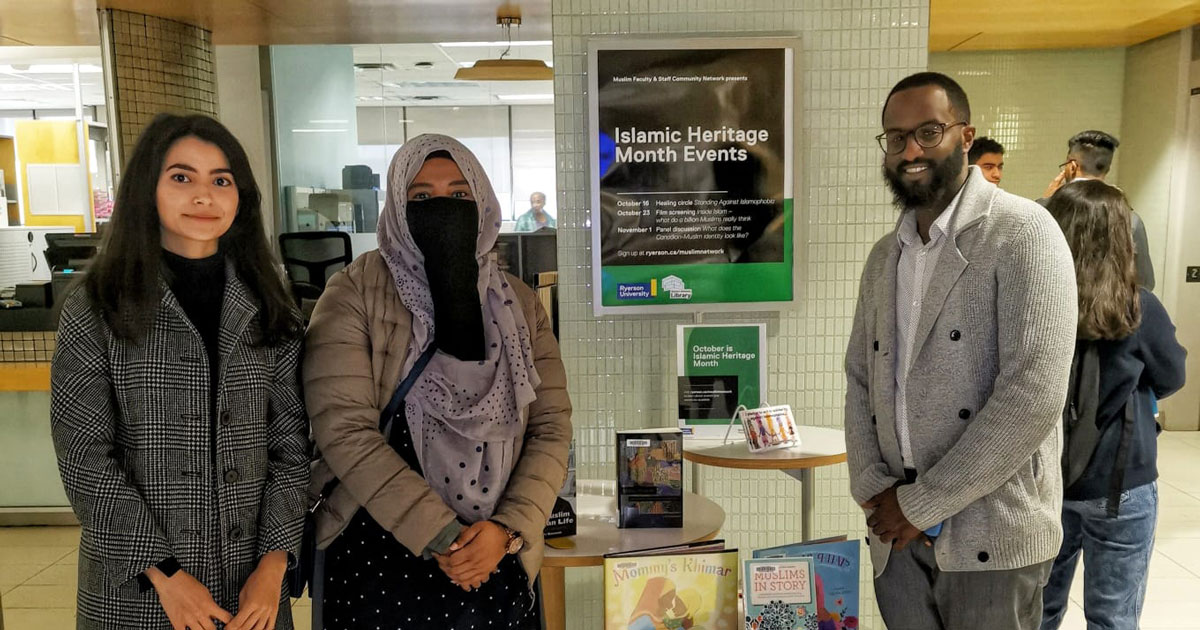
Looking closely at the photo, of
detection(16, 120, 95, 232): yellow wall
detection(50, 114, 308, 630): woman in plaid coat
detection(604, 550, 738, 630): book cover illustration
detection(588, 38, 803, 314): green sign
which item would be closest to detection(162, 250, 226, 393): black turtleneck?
detection(50, 114, 308, 630): woman in plaid coat

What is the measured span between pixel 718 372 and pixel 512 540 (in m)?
1.38

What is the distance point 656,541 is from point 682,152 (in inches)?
53.0

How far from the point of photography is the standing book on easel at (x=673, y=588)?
203 cm

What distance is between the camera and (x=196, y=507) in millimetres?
1546

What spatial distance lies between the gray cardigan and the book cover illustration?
0.52 m

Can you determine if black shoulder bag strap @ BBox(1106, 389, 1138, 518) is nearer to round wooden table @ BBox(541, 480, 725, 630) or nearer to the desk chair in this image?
round wooden table @ BBox(541, 480, 725, 630)

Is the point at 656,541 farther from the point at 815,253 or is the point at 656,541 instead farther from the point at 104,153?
the point at 104,153

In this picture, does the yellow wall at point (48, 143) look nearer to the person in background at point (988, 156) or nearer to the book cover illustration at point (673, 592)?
the person in background at point (988, 156)

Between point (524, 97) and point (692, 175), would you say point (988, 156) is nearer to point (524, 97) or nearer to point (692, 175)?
point (692, 175)

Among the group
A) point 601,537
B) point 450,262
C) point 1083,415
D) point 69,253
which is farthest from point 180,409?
point 69,253

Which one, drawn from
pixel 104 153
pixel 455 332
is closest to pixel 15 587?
pixel 455 332

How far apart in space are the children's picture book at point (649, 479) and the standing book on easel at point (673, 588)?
156mm

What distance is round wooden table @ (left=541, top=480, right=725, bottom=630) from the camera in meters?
2.05

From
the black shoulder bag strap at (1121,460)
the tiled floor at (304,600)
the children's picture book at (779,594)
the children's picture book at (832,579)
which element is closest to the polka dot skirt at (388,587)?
the children's picture book at (779,594)
